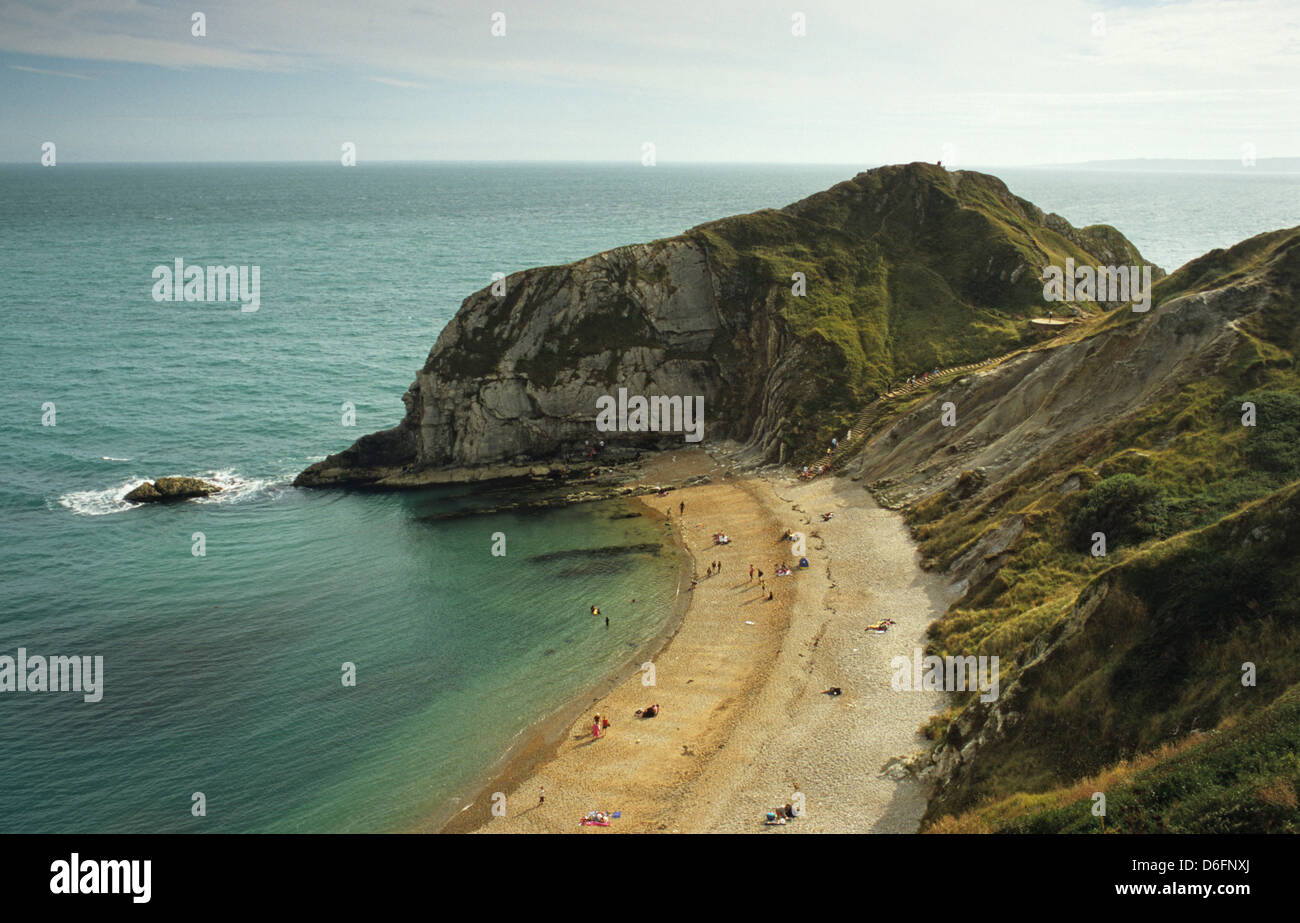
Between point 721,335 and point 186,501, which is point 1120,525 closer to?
point 721,335

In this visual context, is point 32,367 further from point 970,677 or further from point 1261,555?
point 1261,555

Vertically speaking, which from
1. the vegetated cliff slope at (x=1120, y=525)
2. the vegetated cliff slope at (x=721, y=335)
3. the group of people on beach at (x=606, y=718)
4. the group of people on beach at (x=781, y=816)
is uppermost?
the vegetated cliff slope at (x=721, y=335)

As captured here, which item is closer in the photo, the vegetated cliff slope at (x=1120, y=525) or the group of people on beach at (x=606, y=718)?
the vegetated cliff slope at (x=1120, y=525)

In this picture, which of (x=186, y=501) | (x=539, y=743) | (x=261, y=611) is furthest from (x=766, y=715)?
(x=186, y=501)

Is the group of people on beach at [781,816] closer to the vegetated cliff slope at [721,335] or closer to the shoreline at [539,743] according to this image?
the shoreline at [539,743]

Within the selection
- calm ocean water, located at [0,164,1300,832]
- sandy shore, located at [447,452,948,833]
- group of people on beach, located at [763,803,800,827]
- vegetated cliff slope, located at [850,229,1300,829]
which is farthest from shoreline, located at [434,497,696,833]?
vegetated cliff slope, located at [850,229,1300,829]

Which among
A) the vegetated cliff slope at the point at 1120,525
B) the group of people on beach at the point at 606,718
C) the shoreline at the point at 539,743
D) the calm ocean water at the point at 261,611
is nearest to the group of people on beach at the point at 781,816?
the vegetated cliff slope at the point at 1120,525

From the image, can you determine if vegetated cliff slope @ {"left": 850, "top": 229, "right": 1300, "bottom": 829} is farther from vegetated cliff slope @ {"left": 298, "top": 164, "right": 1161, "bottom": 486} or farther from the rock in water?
the rock in water

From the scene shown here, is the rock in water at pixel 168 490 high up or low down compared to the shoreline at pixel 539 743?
up

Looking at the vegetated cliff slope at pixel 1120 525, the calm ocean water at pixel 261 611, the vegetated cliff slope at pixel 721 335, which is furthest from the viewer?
the vegetated cliff slope at pixel 721 335
